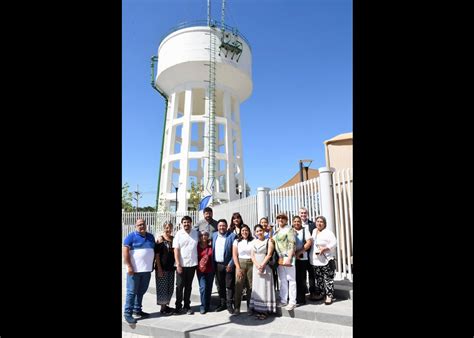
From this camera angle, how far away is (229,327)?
4.83m

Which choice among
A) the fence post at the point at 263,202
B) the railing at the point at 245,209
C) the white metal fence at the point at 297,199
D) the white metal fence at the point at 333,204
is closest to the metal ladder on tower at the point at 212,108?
the railing at the point at 245,209

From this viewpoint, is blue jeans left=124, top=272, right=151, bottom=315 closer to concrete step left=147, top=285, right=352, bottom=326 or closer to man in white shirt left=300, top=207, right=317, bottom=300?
concrete step left=147, top=285, right=352, bottom=326

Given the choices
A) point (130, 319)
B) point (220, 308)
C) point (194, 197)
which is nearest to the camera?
point (130, 319)

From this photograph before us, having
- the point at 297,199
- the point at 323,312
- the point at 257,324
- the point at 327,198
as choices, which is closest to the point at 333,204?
Result: the point at 327,198

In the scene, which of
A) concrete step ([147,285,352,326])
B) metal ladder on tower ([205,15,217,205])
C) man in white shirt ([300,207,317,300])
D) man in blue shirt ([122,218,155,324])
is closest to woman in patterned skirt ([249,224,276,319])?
concrete step ([147,285,352,326])

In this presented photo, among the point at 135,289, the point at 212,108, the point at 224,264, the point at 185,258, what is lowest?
the point at 135,289

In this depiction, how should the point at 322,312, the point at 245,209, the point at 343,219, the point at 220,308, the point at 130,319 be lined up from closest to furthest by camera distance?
the point at 322,312, the point at 130,319, the point at 220,308, the point at 343,219, the point at 245,209

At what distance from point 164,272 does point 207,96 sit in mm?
19122

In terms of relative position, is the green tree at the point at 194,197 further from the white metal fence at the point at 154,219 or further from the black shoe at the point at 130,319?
the black shoe at the point at 130,319

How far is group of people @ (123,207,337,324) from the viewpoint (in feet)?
17.4

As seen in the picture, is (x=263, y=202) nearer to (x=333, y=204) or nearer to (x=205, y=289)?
(x=333, y=204)
